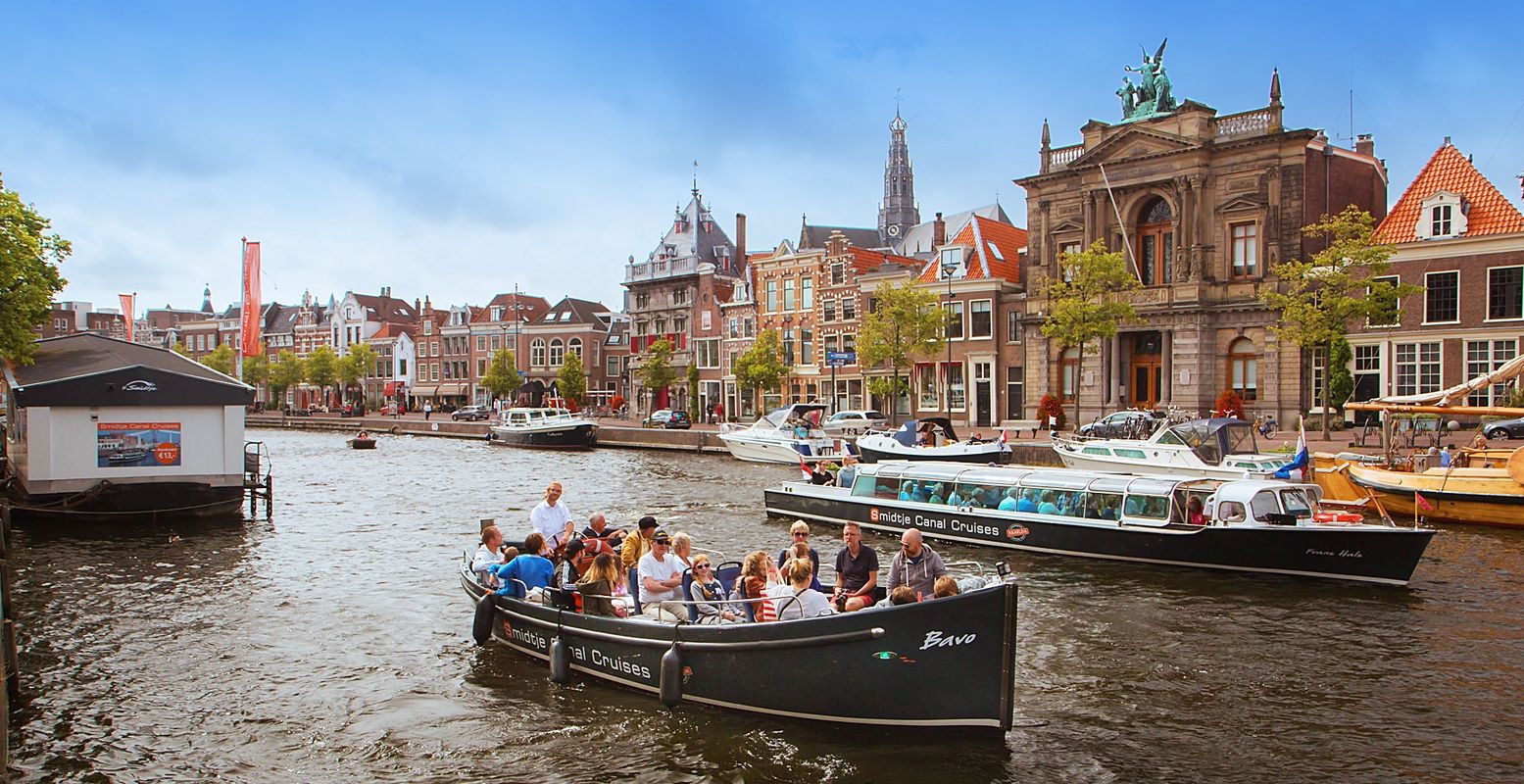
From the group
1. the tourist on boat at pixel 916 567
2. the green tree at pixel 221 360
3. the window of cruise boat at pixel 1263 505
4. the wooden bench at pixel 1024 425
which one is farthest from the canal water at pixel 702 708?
the green tree at pixel 221 360

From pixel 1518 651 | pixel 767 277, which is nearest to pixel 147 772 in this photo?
pixel 1518 651

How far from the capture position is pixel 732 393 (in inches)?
3036

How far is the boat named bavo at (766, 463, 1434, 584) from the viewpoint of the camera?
19.6 m

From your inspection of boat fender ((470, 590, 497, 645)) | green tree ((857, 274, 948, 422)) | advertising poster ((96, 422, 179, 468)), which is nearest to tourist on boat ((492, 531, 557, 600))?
boat fender ((470, 590, 497, 645))

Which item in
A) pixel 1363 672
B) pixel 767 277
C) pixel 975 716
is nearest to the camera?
pixel 975 716

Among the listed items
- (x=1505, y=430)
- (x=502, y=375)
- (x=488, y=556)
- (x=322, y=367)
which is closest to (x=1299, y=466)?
(x=1505, y=430)

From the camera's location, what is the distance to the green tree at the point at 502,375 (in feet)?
308

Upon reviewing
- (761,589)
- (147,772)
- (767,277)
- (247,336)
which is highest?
(767,277)

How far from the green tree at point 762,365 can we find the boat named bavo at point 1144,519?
3884cm

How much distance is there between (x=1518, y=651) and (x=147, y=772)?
726 inches

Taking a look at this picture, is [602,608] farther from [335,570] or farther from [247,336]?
[247,336]

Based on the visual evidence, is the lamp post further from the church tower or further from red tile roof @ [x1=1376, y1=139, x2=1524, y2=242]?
the church tower

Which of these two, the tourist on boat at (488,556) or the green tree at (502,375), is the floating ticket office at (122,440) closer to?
the tourist on boat at (488,556)

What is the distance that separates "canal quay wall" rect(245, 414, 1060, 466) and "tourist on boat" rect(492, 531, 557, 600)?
28760mm
